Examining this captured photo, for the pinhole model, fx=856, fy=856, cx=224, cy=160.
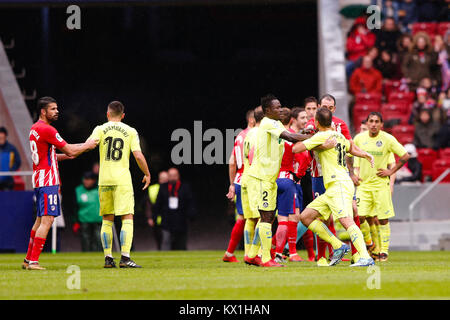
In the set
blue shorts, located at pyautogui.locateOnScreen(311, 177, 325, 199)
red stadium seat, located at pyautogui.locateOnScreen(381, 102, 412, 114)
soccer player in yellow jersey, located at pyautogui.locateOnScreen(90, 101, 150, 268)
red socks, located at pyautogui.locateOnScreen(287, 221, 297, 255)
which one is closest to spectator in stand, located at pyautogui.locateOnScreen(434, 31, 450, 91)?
red stadium seat, located at pyautogui.locateOnScreen(381, 102, 412, 114)

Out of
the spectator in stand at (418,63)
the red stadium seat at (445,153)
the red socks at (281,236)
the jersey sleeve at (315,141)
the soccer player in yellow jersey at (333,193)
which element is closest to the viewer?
the jersey sleeve at (315,141)

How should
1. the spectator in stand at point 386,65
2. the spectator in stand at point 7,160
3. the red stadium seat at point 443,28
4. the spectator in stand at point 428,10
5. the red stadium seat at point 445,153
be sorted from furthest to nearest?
the spectator in stand at point 428,10, the red stadium seat at point 443,28, the spectator in stand at point 386,65, the red stadium seat at point 445,153, the spectator in stand at point 7,160

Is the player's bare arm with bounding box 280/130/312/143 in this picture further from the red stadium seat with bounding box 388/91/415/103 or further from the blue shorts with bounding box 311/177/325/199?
the red stadium seat with bounding box 388/91/415/103

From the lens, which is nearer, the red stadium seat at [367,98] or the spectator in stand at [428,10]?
the red stadium seat at [367,98]

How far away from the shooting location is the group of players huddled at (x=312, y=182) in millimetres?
10438

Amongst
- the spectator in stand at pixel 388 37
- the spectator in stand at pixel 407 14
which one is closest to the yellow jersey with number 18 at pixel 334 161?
the spectator in stand at pixel 388 37

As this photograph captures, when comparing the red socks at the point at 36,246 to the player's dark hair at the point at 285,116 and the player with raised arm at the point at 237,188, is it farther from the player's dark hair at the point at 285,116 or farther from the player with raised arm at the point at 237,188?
the player's dark hair at the point at 285,116

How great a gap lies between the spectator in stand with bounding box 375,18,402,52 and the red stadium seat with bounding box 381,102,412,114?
5.49 ft

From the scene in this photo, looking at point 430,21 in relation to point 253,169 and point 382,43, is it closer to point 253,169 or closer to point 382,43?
point 382,43

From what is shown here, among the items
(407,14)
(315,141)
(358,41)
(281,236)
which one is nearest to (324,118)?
(315,141)

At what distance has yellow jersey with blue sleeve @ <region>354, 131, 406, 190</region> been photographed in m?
13.1

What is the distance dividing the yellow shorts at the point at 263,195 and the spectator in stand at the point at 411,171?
860 centimetres
